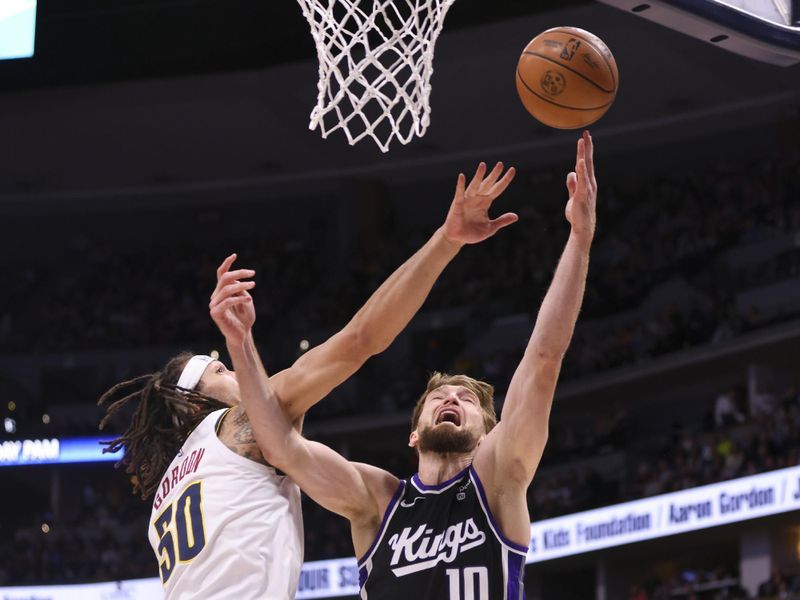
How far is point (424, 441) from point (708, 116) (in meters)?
15.3

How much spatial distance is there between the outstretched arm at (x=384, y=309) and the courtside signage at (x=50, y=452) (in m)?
15.7

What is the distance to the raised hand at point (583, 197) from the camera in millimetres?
3205

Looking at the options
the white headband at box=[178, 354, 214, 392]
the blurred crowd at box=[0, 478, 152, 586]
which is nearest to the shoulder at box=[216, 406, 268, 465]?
the white headband at box=[178, 354, 214, 392]

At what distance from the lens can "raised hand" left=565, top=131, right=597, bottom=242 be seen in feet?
10.5

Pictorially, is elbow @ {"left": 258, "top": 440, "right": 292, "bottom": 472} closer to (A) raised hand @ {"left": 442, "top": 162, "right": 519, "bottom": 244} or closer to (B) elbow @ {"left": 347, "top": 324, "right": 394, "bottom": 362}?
(B) elbow @ {"left": 347, "top": 324, "right": 394, "bottom": 362}

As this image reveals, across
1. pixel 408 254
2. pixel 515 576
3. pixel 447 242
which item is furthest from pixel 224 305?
pixel 408 254

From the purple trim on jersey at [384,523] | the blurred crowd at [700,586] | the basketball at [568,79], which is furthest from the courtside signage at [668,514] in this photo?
the purple trim on jersey at [384,523]

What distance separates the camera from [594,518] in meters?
13.4

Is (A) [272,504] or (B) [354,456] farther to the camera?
(B) [354,456]

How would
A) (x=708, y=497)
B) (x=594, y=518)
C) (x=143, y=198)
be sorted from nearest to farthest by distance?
(x=708, y=497)
(x=594, y=518)
(x=143, y=198)

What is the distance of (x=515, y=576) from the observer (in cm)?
313

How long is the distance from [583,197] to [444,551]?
102 cm

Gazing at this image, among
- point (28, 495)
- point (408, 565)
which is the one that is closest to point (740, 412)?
point (408, 565)

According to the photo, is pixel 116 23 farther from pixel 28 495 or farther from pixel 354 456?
pixel 28 495
